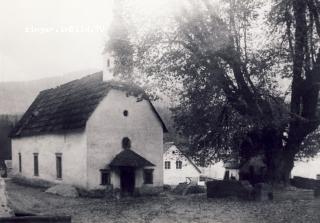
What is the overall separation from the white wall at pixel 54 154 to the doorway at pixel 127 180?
2.43 m

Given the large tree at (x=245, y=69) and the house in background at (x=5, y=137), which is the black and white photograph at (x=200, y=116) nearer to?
the large tree at (x=245, y=69)

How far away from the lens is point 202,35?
20578 millimetres

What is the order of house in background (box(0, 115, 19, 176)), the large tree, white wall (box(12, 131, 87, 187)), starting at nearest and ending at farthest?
the large tree < white wall (box(12, 131, 87, 187)) < house in background (box(0, 115, 19, 176))

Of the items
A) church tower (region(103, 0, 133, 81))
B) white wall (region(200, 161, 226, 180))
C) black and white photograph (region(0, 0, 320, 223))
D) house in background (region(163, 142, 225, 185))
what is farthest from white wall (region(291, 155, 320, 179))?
church tower (region(103, 0, 133, 81))

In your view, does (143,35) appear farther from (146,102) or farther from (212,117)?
(146,102)

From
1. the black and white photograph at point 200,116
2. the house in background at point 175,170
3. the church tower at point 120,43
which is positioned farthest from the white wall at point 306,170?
the church tower at point 120,43

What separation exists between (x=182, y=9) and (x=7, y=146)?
43161 millimetres

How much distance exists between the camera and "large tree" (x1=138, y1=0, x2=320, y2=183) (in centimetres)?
2031

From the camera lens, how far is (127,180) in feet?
93.0

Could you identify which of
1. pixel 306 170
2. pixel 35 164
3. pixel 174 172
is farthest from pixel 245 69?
pixel 306 170

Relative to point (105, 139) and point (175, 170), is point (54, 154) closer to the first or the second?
point (105, 139)

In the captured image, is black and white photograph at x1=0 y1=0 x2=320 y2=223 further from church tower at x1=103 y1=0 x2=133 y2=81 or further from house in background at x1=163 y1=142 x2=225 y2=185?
house in background at x1=163 y1=142 x2=225 y2=185

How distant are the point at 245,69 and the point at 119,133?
1032 cm

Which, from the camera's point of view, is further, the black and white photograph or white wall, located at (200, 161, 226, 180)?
white wall, located at (200, 161, 226, 180)
